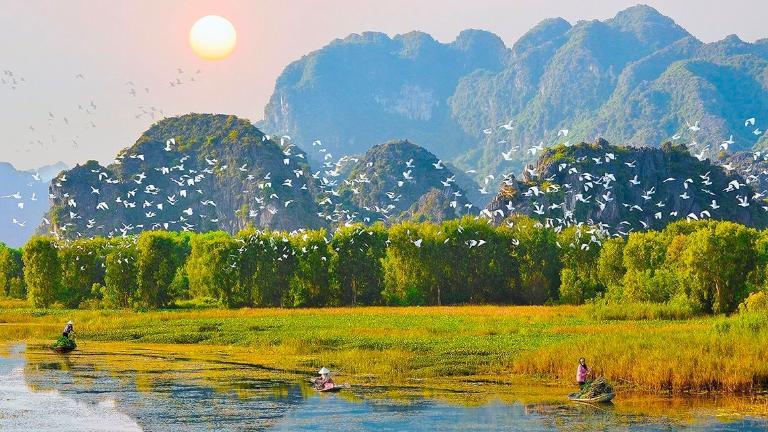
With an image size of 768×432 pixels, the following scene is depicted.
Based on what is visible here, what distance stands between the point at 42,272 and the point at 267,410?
111 m

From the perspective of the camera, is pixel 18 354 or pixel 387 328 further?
pixel 387 328

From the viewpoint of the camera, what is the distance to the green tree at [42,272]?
14700 cm

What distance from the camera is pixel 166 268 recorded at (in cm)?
14512

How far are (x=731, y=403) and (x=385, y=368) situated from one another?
71.7 ft

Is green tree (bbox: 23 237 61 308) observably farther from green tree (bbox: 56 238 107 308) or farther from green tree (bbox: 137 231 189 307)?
green tree (bbox: 137 231 189 307)

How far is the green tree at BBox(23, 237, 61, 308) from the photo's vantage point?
14700 cm

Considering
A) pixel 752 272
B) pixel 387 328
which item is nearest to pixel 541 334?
pixel 387 328

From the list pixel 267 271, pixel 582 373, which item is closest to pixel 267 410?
pixel 582 373

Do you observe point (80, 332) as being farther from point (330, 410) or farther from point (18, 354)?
point (330, 410)

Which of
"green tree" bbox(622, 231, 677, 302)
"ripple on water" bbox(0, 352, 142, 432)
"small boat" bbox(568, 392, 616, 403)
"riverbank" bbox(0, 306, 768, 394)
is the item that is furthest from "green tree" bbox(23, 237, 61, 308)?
"small boat" bbox(568, 392, 616, 403)

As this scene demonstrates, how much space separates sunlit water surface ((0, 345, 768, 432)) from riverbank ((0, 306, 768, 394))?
5300 millimetres

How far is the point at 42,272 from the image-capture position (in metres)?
148

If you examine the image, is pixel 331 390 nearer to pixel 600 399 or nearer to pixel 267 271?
pixel 600 399

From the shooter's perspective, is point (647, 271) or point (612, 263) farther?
point (612, 263)
